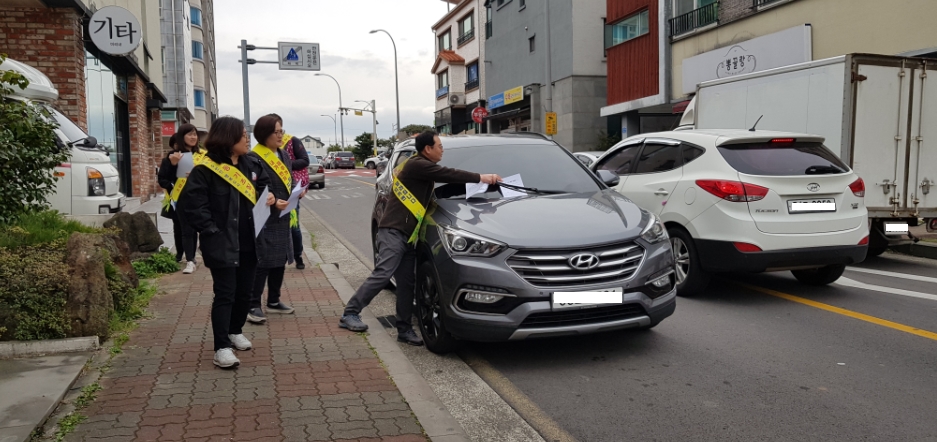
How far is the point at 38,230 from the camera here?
630 centimetres

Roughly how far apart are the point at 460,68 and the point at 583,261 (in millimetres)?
43486

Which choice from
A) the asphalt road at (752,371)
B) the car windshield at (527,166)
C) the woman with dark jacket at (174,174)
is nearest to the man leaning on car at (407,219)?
the car windshield at (527,166)

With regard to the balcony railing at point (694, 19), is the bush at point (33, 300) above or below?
below

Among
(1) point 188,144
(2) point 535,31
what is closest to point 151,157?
(1) point 188,144

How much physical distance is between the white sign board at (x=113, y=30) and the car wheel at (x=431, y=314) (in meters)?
9.39

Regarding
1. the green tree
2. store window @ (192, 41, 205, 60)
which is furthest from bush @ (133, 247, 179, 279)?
store window @ (192, 41, 205, 60)

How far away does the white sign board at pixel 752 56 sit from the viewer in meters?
17.9

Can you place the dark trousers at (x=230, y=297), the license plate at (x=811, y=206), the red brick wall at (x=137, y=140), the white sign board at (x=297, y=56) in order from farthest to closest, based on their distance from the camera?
the white sign board at (x=297, y=56) → the red brick wall at (x=137, y=140) → the license plate at (x=811, y=206) → the dark trousers at (x=230, y=297)

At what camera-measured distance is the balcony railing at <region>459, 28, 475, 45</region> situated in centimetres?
4484

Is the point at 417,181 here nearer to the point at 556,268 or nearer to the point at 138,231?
the point at 556,268

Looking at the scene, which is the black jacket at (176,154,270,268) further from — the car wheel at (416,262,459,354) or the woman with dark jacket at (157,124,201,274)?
the woman with dark jacket at (157,124,201,274)

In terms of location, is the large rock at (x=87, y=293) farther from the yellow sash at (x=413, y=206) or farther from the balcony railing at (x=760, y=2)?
the balcony railing at (x=760, y=2)

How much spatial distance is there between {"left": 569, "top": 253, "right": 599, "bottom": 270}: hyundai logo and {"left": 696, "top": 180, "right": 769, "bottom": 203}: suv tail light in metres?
2.42

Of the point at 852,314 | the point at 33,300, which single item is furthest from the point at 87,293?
the point at 852,314
